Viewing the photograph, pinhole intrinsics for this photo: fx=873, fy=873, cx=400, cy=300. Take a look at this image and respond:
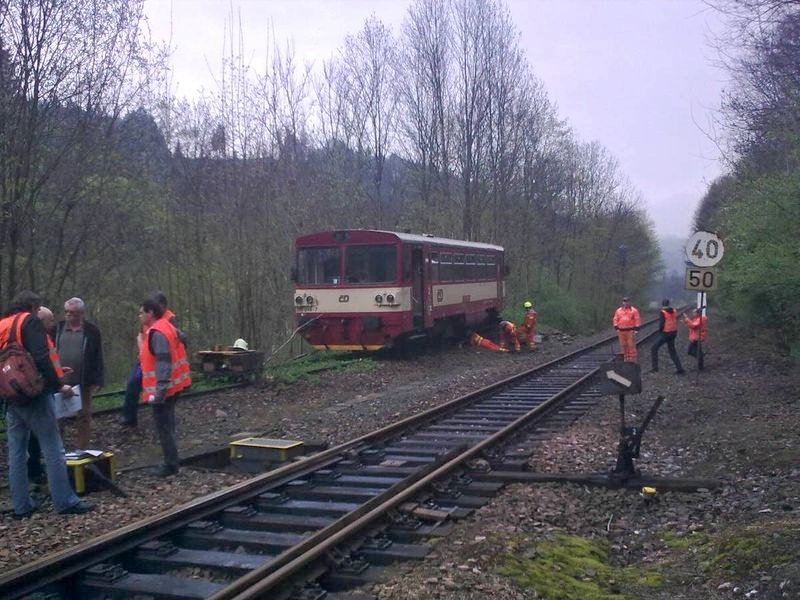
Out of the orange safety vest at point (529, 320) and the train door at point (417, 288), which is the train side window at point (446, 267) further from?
the orange safety vest at point (529, 320)

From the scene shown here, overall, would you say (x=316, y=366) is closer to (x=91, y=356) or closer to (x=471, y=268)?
(x=471, y=268)

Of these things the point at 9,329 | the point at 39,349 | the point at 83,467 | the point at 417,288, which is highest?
the point at 417,288

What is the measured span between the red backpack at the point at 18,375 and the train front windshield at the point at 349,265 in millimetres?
13366

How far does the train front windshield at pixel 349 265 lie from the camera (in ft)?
66.1

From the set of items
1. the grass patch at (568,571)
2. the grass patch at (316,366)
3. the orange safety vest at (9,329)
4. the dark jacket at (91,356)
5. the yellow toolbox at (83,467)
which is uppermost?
the orange safety vest at (9,329)

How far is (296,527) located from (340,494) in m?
1.08

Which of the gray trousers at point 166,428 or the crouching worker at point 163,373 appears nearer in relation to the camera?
the crouching worker at point 163,373

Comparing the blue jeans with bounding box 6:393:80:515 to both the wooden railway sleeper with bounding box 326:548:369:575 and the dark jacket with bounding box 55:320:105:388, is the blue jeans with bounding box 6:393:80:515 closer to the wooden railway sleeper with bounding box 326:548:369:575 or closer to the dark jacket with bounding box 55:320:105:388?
the dark jacket with bounding box 55:320:105:388

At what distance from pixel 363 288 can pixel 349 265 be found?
26.4 inches

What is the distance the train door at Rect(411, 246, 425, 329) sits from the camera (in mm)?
20734

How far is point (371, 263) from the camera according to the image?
20297 mm

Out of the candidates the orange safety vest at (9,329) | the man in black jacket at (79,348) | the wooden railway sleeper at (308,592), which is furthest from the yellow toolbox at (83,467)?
the wooden railway sleeper at (308,592)

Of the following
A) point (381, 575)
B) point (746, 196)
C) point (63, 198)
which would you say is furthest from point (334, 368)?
point (381, 575)

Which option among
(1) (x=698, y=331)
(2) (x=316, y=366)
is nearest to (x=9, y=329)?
(2) (x=316, y=366)
